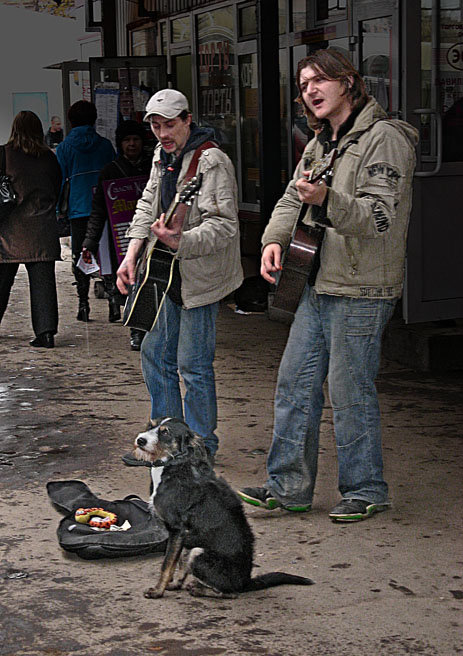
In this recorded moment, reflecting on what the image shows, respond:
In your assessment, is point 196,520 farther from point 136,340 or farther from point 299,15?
point 299,15

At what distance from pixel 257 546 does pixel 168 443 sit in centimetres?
73

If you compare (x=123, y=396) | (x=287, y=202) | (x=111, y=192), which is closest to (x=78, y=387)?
(x=123, y=396)

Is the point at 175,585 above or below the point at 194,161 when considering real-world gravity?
below

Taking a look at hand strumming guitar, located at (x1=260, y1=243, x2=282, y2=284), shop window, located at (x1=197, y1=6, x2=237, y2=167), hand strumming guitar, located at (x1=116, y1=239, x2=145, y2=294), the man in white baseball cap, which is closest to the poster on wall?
shop window, located at (x1=197, y1=6, x2=237, y2=167)

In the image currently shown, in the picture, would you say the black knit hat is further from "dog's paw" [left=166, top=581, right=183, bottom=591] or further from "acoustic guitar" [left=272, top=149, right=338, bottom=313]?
"dog's paw" [left=166, top=581, right=183, bottom=591]

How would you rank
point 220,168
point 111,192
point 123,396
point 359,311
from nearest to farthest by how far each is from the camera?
point 359,311 → point 220,168 → point 123,396 → point 111,192

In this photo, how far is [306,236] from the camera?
4.59m

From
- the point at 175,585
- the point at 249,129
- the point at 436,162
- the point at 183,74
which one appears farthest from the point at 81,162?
the point at 175,585

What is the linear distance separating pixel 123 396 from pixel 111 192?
2.13m

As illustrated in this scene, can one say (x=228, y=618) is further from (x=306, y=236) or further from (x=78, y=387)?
(x=78, y=387)

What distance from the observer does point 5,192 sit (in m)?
8.58

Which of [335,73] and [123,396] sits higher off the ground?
[335,73]

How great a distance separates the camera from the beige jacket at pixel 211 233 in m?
4.96

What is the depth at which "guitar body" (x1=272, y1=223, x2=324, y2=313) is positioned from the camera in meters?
4.57
